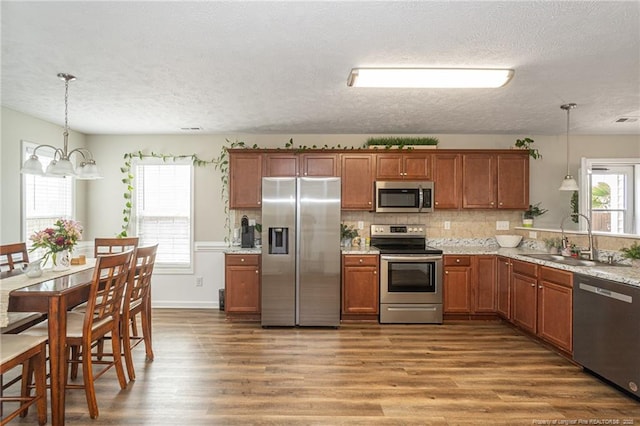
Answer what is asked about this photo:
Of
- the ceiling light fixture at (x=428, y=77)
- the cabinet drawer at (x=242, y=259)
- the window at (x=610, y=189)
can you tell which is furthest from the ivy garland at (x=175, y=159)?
the window at (x=610, y=189)

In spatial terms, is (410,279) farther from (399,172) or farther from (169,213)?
(169,213)

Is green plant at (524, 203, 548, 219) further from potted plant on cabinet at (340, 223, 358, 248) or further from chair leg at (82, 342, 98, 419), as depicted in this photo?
chair leg at (82, 342, 98, 419)

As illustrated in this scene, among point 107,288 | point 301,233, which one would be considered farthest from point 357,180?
point 107,288

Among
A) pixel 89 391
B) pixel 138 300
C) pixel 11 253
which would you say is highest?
pixel 11 253

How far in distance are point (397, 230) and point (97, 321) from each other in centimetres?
370

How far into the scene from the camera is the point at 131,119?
4.50m

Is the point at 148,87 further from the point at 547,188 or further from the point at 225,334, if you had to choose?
the point at 547,188

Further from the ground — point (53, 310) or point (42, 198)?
point (42, 198)

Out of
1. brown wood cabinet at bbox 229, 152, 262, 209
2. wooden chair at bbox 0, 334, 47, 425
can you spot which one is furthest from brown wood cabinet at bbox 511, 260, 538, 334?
wooden chair at bbox 0, 334, 47, 425

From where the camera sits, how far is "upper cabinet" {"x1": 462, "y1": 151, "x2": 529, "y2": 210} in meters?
4.98

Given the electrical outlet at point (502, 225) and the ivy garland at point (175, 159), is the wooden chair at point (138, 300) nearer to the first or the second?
the ivy garland at point (175, 159)

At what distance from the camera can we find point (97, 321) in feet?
8.67

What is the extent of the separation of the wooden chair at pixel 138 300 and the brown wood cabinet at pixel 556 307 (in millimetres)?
3615

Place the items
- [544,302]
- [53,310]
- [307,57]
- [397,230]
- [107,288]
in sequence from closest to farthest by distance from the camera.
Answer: [53,310] < [107,288] < [307,57] < [544,302] < [397,230]
